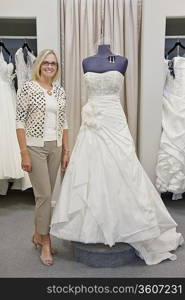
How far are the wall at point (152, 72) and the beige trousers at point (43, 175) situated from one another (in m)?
1.14

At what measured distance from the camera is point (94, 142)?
206 centimetres

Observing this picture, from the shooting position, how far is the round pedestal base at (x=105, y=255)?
2033mm

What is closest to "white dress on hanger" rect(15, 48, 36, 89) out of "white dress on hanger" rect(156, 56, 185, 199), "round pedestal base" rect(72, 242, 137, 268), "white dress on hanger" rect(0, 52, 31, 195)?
"white dress on hanger" rect(0, 52, 31, 195)

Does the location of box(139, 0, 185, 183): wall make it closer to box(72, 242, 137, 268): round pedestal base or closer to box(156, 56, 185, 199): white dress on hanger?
box(156, 56, 185, 199): white dress on hanger

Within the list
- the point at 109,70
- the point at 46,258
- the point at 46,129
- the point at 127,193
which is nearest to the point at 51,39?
the point at 109,70

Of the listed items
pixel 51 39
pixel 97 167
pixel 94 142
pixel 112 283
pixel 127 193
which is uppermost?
pixel 51 39

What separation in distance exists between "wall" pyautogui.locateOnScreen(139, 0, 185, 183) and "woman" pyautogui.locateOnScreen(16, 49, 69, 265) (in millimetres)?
1098

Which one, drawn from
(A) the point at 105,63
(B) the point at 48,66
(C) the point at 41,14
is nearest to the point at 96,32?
(C) the point at 41,14

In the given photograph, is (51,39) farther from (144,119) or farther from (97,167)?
(97,167)

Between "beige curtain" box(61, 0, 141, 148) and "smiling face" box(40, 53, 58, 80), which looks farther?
"beige curtain" box(61, 0, 141, 148)

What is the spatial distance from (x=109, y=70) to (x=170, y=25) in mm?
1571

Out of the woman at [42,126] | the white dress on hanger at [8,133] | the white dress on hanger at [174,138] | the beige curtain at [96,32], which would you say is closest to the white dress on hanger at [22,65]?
the white dress on hanger at [8,133]

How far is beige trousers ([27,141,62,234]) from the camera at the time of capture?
2.01 m

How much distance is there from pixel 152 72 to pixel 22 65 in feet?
4.01
